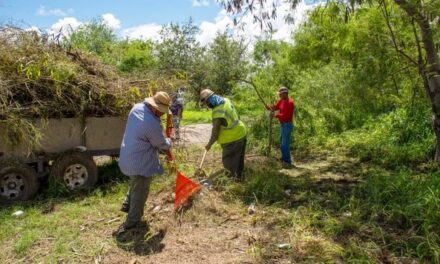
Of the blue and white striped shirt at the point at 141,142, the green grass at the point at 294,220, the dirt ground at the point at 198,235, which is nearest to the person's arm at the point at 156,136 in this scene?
the blue and white striped shirt at the point at 141,142

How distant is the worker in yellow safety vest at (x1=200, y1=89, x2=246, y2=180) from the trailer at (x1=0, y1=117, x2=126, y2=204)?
175cm

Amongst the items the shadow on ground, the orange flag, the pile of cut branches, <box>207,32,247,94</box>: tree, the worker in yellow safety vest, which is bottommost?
the shadow on ground

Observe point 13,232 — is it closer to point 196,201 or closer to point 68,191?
point 68,191

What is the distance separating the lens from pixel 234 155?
Answer: 678 cm

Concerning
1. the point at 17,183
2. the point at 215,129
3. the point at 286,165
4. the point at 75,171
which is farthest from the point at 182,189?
the point at 286,165

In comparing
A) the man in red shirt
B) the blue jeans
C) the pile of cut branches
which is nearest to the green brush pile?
the pile of cut branches

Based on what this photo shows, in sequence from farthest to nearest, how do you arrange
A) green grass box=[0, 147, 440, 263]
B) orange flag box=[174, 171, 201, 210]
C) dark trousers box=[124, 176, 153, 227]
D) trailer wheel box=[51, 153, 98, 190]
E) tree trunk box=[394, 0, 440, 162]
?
tree trunk box=[394, 0, 440, 162] < trailer wheel box=[51, 153, 98, 190] < orange flag box=[174, 171, 201, 210] < dark trousers box=[124, 176, 153, 227] < green grass box=[0, 147, 440, 263]

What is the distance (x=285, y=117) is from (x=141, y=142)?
15.0 feet

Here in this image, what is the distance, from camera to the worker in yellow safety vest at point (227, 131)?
6.35 metres

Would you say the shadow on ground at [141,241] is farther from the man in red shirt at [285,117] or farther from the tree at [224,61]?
the tree at [224,61]

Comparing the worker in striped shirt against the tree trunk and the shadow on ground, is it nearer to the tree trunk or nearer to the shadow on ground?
the shadow on ground

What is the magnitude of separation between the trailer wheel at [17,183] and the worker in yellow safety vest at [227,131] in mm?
2613

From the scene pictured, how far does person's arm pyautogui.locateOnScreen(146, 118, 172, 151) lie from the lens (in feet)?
15.6

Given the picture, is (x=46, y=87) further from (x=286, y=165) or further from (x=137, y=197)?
(x=286, y=165)
